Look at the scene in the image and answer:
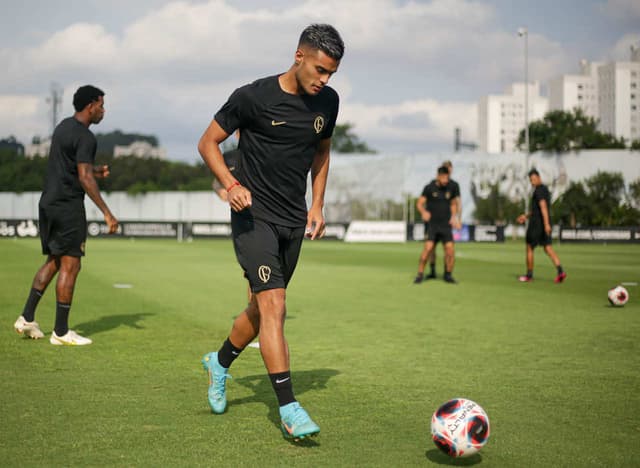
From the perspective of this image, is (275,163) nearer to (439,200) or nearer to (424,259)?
(424,259)

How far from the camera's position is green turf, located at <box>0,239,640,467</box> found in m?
4.04

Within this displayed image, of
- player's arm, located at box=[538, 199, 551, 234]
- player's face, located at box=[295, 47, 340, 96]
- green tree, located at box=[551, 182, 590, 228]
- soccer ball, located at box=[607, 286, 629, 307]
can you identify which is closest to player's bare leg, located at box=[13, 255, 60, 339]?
player's face, located at box=[295, 47, 340, 96]

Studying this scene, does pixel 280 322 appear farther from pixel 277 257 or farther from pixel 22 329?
pixel 22 329

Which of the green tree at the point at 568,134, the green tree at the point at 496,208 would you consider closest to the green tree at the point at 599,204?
the green tree at the point at 496,208

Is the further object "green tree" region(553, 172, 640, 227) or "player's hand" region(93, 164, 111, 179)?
"green tree" region(553, 172, 640, 227)

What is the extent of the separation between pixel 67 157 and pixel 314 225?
11.7ft

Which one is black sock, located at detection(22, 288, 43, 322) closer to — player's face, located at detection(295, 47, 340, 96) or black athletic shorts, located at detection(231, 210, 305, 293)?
black athletic shorts, located at detection(231, 210, 305, 293)

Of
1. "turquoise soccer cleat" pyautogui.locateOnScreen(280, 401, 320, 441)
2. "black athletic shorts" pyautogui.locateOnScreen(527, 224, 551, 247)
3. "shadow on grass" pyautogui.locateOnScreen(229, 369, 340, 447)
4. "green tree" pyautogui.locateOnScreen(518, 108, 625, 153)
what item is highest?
"green tree" pyautogui.locateOnScreen(518, 108, 625, 153)

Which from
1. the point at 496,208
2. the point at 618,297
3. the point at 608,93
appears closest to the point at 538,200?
the point at 618,297

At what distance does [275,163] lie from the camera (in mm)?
4602

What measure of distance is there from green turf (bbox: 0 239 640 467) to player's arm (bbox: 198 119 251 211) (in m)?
1.33

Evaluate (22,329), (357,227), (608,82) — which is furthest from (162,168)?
(608,82)

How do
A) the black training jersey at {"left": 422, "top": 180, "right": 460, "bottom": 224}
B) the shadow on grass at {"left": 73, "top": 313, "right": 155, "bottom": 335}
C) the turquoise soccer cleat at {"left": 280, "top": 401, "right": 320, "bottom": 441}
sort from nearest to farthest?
the turquoise soccer cleat at {"left": 280, "top": 401, "right": 320, "bottom": 441}, the shadow on grass at {"left": 73, "top": 313, "right": 155, "bottom": 335}, the black training jersey at {"left": 422, "top": 180, "right": 460, "bottom": 224}

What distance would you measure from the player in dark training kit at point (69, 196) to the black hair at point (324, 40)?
12.1 ft
